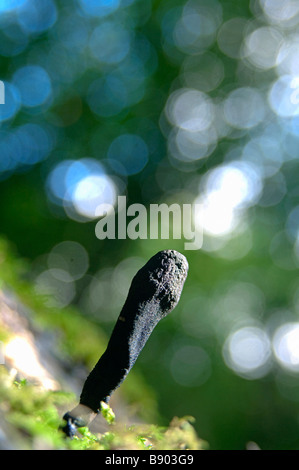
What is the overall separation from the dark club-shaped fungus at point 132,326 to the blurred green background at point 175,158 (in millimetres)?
10133

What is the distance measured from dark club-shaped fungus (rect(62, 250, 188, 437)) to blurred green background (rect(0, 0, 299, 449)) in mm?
10133

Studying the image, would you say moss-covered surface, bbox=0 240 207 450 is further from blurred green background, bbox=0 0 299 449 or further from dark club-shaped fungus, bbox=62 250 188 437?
blurred green background, bbox=0 0 299 449

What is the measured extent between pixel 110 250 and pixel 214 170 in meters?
4.01

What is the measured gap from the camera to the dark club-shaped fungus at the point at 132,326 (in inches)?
48.3

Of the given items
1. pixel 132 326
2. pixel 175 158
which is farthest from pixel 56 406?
pixel 175 158

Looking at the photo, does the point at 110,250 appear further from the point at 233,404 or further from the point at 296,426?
the point at 296,426

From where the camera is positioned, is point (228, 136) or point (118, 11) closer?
point (118, 11)

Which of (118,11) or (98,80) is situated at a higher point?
(118,11)

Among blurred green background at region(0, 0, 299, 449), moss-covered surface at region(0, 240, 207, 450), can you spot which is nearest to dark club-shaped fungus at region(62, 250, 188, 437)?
moss-covered surface at region(0, 240, 207, 450)

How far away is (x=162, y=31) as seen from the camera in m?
12.0

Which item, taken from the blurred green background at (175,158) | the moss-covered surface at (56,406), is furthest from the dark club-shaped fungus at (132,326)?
the blurred green background at (175,158)

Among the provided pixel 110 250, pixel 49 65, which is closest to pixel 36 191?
pixel 110 250
